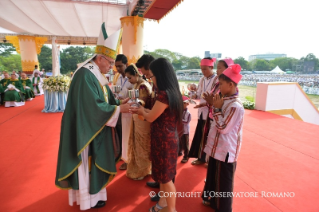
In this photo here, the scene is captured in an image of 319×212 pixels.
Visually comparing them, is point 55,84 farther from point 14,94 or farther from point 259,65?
point 259,65

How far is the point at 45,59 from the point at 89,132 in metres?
40.9

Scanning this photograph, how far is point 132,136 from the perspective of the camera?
2756 mm

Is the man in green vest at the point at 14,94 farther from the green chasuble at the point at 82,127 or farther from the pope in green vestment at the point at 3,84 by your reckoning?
the green chasuble at the point at 82,127

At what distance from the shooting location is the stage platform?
7.73 feet

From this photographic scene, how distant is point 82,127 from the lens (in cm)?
190

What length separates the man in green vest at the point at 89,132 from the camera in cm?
190

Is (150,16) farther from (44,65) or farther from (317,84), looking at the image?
(44,65)

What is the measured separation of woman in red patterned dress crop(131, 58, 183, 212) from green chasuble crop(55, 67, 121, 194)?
0.39 metres

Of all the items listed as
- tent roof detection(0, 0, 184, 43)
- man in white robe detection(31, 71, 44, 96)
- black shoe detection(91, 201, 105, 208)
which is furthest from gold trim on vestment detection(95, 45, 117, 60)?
man in white robe detection(31, 71, 44, 96)

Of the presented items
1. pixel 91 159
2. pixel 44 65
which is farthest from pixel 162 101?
pixel 44 65

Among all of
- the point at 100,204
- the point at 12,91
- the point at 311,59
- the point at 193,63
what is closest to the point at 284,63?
the point at 311,59

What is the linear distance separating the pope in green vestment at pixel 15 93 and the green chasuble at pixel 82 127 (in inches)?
328

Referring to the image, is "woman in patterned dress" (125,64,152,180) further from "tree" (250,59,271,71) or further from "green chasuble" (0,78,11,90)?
"tree" (250,59,271,71)

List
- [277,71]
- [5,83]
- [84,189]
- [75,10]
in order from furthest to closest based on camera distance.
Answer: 1. [277,71]
2. [5,83]
3. [75,10]
4. [84,189]
